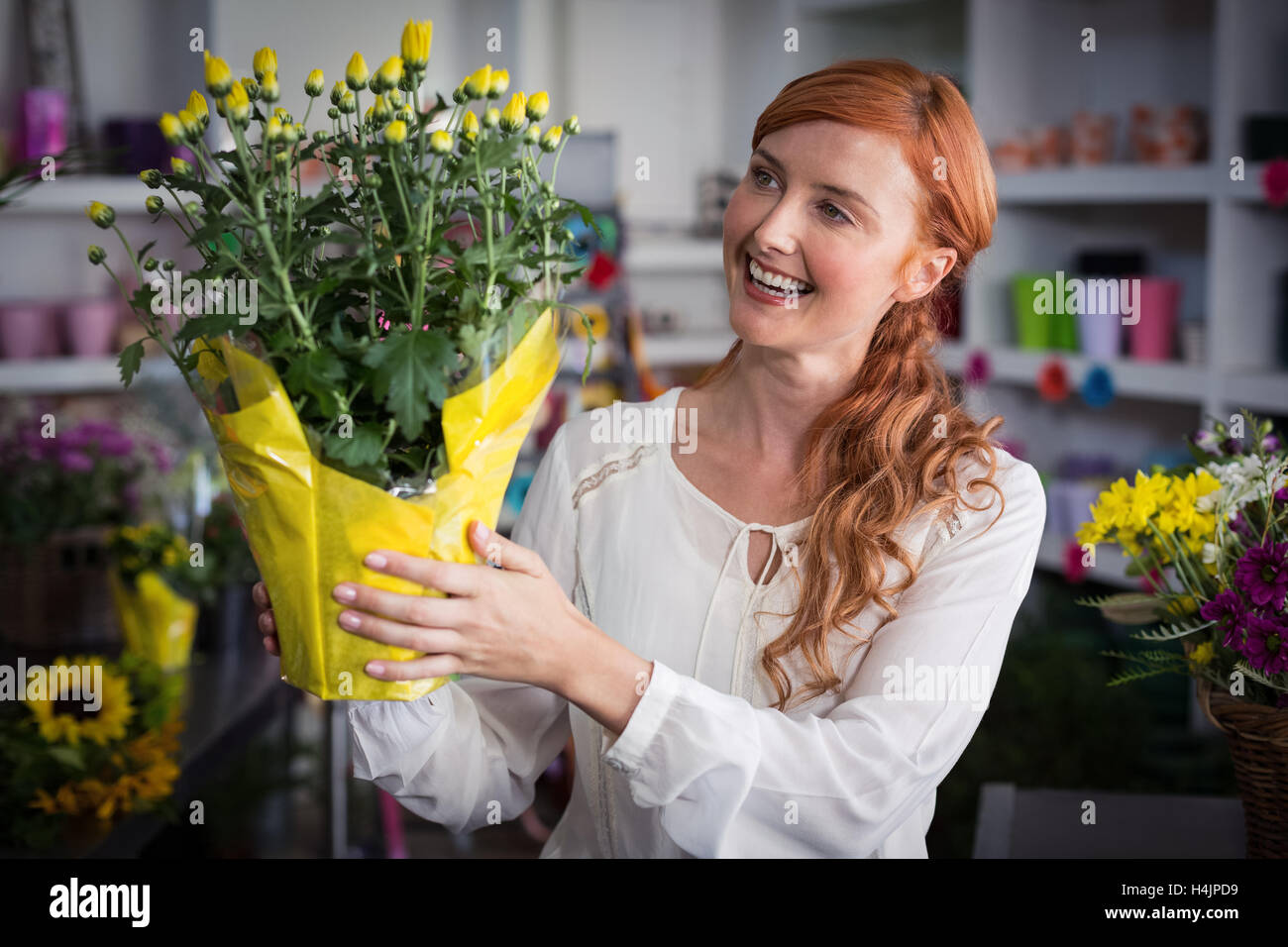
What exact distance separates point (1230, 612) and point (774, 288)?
0.51 m

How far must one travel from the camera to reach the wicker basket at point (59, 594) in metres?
2.05

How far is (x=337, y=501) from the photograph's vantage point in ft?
2.49

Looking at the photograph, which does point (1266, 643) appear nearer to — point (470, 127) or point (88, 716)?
point (470, 127)

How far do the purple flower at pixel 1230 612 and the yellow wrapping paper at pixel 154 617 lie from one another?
5.23 feet

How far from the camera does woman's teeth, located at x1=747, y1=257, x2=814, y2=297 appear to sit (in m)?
1.10

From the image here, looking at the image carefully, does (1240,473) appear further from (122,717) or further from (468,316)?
(122,717)

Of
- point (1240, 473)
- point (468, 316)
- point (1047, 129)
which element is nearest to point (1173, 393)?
point (1047, 129)

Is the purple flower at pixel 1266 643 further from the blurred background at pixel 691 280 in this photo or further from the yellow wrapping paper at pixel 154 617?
the yellow wrapping paper at pixel 154 617

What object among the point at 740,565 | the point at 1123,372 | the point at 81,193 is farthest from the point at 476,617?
the point at 81,193

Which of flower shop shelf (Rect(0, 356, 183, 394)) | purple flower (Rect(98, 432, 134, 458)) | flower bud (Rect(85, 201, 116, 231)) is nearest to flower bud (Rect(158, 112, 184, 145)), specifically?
flower bud (Rect(85, 201, 116, 231))

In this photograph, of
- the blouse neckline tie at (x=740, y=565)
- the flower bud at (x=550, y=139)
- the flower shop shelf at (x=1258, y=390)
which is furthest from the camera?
the flower shop shelf at (x=1258, y=390)

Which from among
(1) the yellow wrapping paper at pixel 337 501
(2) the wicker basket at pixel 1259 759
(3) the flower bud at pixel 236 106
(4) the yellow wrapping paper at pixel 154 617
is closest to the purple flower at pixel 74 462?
(4) the yellow wrapping paper at pixel 154 617

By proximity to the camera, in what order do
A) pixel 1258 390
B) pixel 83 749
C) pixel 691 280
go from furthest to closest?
1. pixel 691 280
2. pixel 1258 390
3. pixel 83 749
